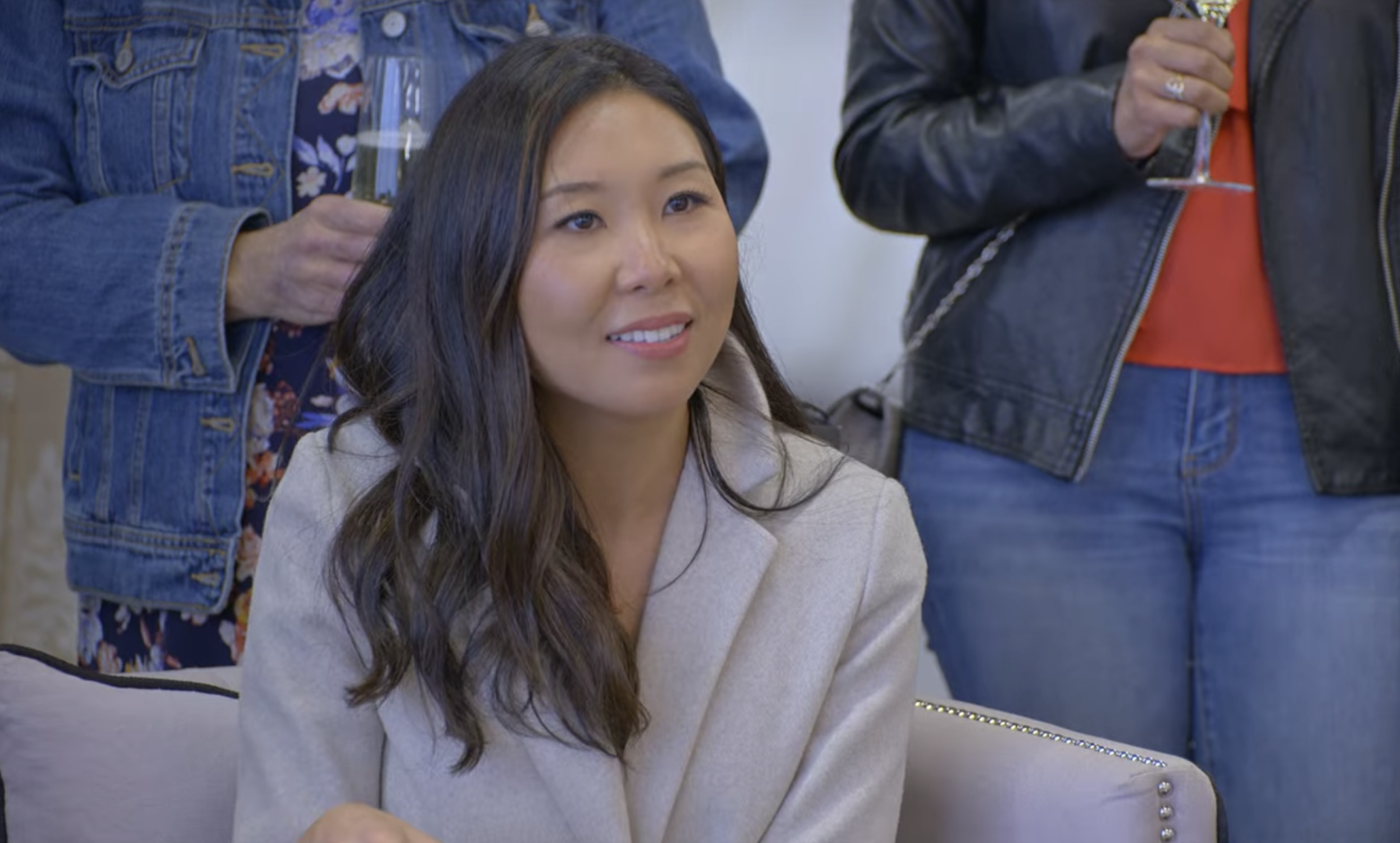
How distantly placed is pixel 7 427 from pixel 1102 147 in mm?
1811

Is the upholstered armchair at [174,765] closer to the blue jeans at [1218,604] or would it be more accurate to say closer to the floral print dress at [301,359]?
the floral print dress at [301,359]

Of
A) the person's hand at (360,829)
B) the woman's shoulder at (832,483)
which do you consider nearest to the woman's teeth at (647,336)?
the woman's shoulder at (832,483)

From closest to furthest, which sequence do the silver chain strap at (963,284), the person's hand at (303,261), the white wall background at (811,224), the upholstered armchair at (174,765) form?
the upholstered armchair at (174,765) < the person's hand at (303,261) < the silver chain strap at (963,284) < the white wall background at (811,224)

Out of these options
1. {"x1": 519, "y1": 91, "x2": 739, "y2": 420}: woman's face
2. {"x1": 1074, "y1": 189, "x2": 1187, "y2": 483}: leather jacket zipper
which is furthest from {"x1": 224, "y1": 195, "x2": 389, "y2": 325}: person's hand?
{"x1": 1074, "y1": 189, "x2": 1187, "y2": 483}: leather jacket zipper

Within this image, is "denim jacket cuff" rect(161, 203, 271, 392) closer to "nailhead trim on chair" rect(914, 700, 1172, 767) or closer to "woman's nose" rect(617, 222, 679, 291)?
"woman's nose" rect(617, 222, 679, 291)

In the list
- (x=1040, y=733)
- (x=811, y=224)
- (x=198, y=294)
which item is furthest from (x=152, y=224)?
(x=811, y=224)

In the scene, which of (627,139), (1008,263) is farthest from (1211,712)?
(627,139)

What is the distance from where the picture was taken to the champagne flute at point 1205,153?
1927 mm

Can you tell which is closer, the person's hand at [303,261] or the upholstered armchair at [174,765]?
the upholstered armchair at [174,765]

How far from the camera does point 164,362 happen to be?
6.07ft

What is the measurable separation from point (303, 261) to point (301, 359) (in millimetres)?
140

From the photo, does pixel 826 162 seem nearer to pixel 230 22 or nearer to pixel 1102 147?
pixel 1102 147

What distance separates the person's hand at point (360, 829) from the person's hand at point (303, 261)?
1.76 ft

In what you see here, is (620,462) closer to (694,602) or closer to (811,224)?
(694,602)
